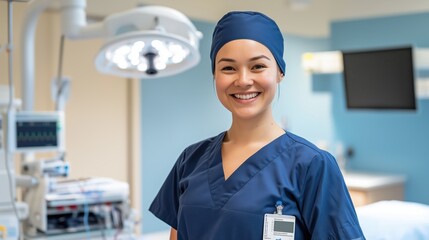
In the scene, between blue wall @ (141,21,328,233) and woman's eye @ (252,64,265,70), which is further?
blue wall @ (141,21,328,233)

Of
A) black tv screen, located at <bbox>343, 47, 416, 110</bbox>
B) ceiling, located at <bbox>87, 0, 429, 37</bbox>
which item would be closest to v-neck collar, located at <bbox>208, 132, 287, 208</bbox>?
ceiling, located at <bbox>87, 0, 429, 37</bbox>

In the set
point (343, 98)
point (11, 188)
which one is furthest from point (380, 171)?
point (11, 188)

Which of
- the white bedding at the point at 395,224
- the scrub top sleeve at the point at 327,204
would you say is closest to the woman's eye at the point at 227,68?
the scrub top sleeve at the point at 327,204

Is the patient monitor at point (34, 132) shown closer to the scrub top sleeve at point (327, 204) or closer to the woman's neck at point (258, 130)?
the woman's neck at point (258, 130)

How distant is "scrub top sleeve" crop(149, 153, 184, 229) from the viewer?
1480 mm

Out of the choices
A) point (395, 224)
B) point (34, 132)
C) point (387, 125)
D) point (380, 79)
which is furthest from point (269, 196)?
point (387, 125)

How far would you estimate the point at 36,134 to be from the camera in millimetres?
2291

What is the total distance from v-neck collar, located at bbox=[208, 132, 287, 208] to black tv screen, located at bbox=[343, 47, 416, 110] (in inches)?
105

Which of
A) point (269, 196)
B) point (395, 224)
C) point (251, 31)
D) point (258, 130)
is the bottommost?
point (395, 224)

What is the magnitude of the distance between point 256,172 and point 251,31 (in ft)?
1.04

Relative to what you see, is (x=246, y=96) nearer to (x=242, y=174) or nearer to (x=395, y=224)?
(x=242, y=174)

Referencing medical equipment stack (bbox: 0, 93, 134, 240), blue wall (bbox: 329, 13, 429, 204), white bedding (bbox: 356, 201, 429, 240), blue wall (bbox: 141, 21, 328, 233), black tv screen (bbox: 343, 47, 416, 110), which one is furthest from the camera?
blue wall (bbox: 141, 21, 328, 233)

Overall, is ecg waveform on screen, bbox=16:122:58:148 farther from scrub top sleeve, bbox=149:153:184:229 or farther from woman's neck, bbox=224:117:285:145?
woman's neck, bbox=224:117:285:145

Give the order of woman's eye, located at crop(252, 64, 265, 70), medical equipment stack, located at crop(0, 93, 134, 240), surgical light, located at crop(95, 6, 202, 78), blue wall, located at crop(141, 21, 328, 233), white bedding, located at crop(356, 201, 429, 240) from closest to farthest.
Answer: woman's eye, located at crop(252, 64, 265, 70) → white bedding, located at crop(356, 201, 429, 240) → surgical light, located at crop(95, 6, 202, 78) → medical equipment stack, located at crop(0, 93, 134, 240) → blue wall, located at crop(141, 21, 328, 233)
